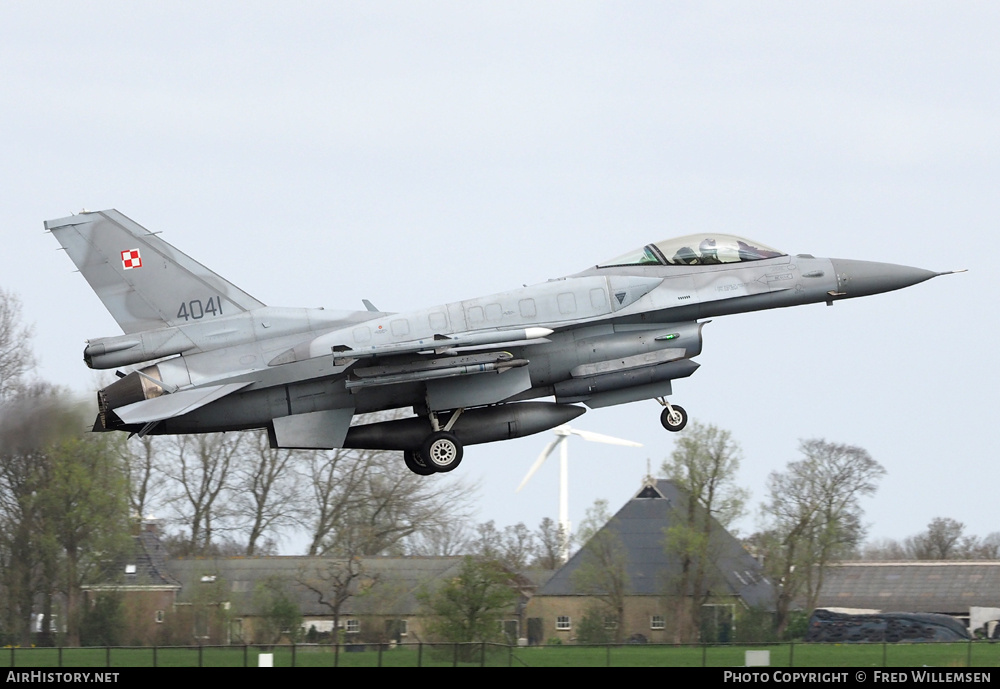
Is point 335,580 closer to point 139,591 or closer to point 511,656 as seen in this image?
point 139,591

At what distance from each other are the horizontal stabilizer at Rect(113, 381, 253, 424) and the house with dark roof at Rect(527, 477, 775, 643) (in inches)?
917

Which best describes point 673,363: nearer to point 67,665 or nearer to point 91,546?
point 67,665

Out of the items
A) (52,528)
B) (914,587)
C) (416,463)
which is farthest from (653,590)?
(416,463)

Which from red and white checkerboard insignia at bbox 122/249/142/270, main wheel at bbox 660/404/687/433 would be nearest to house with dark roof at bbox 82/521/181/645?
red and white checkerboard insignia at bbox 122/249/142/270

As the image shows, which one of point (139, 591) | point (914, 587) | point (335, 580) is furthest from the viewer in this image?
point (914, 587)

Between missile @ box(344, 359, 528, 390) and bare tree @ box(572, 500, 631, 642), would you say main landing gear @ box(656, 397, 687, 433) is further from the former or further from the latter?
bare tree @ box(572, 500, 631, 642)

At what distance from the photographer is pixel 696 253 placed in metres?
24.5

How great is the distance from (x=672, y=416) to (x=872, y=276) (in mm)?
4491

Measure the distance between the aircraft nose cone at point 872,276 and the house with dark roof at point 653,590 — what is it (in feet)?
67.0

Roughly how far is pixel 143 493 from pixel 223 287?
1092 inches

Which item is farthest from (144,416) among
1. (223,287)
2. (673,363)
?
(673,363)

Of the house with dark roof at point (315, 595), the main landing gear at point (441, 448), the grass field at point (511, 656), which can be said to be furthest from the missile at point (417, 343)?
the house with dark roof at point (315, 595)

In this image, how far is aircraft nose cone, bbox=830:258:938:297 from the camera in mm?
24922

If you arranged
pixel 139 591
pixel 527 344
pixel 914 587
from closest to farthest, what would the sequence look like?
pixel 527 344 < pixel 139 591 < pixel 914 587
